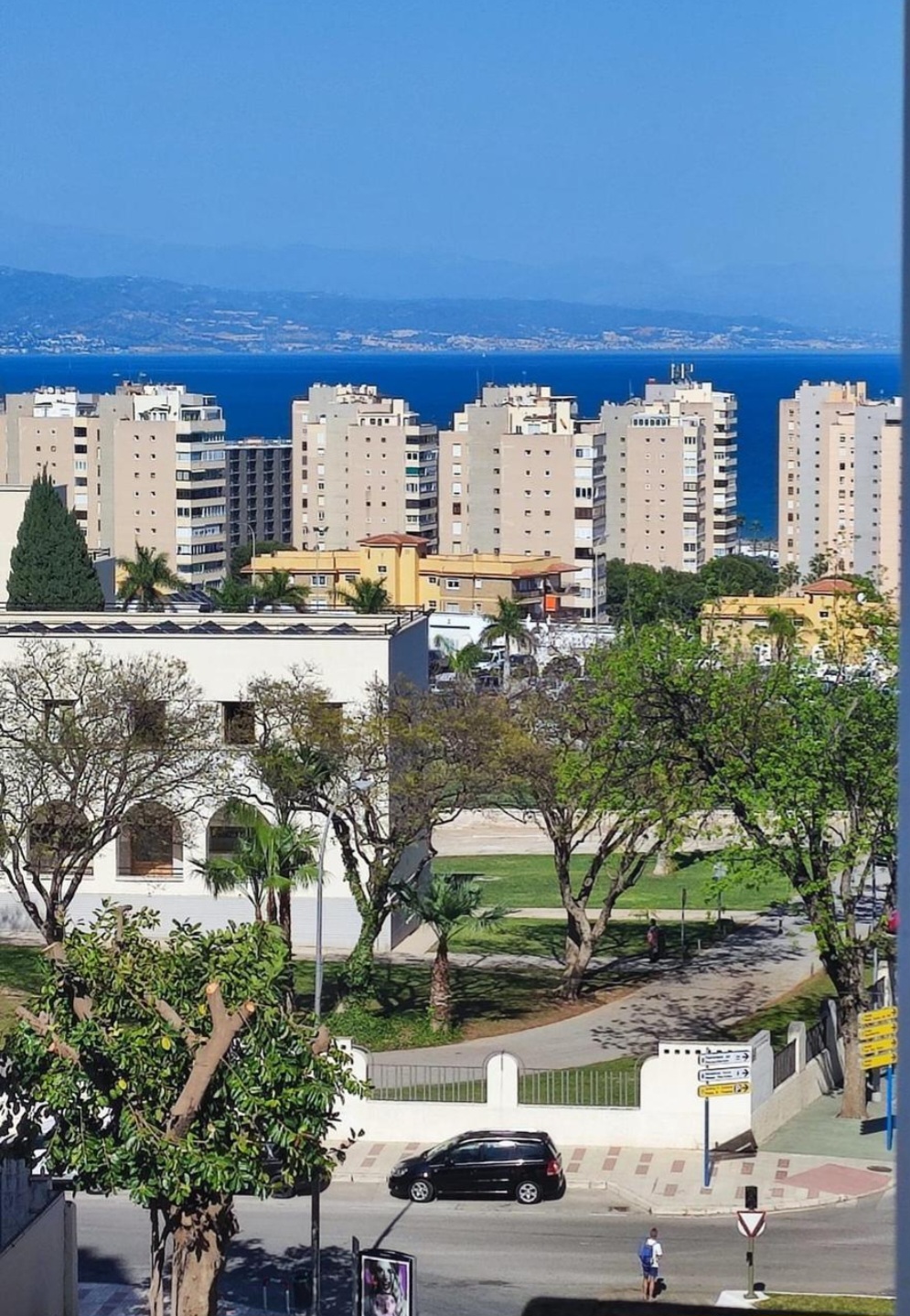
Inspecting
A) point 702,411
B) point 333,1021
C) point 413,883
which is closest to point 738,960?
point 413,883

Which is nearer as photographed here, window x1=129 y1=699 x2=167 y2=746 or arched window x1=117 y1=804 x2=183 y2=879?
window x1=129 y1=699 x2=167 y2=746

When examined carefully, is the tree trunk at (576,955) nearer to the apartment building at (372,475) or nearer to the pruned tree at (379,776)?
the pruned tree at (379,776)

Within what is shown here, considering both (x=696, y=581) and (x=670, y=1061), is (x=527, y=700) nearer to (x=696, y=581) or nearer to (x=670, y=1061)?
(x=670, y=1061)

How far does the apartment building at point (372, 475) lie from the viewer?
458 feet

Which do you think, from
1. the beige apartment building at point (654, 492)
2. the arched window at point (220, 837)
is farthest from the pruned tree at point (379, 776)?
the beige apartment building at point (654, 492)

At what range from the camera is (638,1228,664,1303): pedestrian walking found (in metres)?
19.3

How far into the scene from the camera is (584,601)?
381 ft

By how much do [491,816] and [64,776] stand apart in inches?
941

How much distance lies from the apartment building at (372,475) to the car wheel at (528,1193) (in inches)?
4562

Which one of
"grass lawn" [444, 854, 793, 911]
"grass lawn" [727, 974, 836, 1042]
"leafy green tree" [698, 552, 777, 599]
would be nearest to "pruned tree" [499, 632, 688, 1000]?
"grass lawn" [727, 974, 836, 1042]

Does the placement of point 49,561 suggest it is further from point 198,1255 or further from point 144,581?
point 198,1255

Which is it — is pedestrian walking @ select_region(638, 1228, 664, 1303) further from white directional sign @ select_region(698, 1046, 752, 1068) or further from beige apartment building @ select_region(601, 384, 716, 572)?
beige apartment building @ select_region(601, 384, 716, 572)

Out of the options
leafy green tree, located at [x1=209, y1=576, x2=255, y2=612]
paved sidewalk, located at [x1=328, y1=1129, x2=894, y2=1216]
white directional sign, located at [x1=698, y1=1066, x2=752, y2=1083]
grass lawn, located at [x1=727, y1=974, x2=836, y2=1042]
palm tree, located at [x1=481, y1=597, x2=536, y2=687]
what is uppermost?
leafy green tree, located at [x1=209, y1=576, x2=255, y2=612]

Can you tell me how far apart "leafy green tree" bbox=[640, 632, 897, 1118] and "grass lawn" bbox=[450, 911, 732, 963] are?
9585 millimetres
